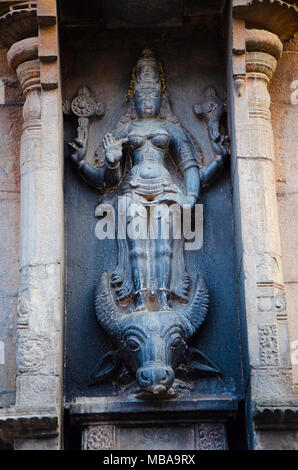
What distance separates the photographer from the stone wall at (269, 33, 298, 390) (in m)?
9.88

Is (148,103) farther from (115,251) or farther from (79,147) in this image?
(115,251)

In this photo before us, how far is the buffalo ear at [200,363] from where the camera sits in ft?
31.7

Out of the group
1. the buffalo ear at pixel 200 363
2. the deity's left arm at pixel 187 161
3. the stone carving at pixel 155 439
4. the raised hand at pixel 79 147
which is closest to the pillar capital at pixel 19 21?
the raised hand at pixel 79 147

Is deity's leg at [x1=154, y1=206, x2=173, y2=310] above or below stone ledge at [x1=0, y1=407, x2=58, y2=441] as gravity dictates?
above

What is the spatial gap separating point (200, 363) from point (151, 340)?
618 mm

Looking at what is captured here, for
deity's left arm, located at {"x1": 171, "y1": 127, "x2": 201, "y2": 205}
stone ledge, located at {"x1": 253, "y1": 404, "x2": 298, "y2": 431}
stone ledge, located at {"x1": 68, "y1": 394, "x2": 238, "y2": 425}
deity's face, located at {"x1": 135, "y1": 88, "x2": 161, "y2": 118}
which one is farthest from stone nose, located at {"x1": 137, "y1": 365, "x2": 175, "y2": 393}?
deity's face, located at {"x1": 135, "y1": 88, "x2": 161, "y2": 118}

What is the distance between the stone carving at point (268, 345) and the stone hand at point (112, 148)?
2065 mm

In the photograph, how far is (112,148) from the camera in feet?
33.1

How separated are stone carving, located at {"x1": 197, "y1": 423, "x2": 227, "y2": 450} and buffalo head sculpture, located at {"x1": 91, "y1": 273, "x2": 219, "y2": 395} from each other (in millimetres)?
498

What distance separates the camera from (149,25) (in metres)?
10.7

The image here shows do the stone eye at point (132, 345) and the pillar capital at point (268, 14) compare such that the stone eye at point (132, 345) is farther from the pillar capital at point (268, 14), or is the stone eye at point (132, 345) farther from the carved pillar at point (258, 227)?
the pillar capital at point (268, 14)

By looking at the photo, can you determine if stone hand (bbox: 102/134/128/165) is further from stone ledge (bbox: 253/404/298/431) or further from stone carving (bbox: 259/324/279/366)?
stone ledge (bbox: 253/404/298/431)
